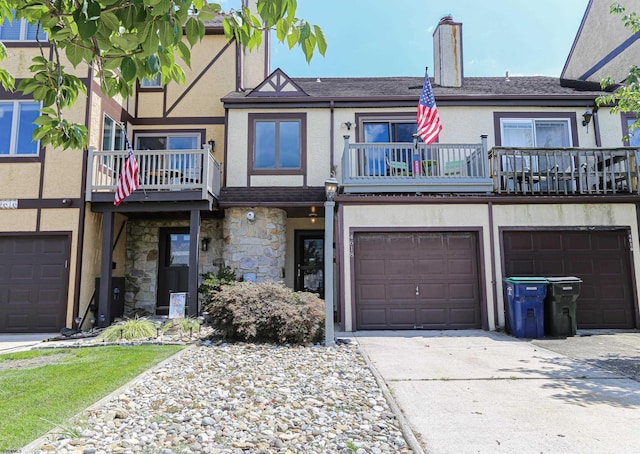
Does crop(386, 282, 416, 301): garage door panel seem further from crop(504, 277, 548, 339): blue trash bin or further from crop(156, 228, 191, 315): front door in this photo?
crop(156, 228, 191, 315): front door

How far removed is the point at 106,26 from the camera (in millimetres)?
1898

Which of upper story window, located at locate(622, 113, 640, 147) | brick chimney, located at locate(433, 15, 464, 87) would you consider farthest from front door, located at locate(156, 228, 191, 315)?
upper story window, located at locate(622, 113, 640, 147)

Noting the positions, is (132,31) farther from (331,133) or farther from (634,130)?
(634,130)

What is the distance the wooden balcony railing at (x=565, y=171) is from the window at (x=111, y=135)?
9.59 metres

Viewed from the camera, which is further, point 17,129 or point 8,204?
point 17,129

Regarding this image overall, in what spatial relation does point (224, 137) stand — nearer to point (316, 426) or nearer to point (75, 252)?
point (75, 252)

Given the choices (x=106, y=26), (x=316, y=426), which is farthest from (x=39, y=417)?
(x=106, y=26)

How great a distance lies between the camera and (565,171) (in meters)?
9.52

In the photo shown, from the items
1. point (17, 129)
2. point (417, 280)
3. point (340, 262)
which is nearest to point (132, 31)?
point (340, 262)

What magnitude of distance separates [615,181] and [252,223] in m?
8.79

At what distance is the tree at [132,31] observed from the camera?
1840mm

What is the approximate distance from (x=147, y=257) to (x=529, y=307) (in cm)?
952

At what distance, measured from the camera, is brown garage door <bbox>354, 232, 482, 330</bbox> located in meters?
8.97

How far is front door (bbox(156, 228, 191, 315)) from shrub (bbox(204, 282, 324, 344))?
429cm
